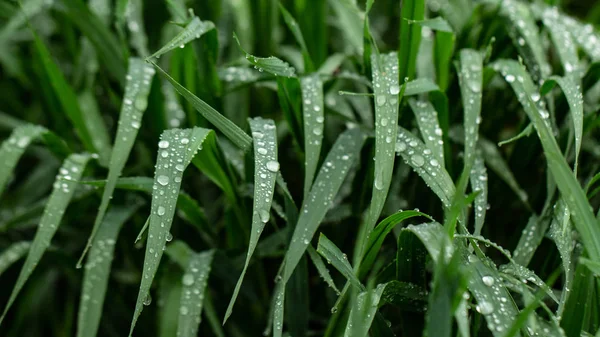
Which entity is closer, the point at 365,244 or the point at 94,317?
the point at 365,244

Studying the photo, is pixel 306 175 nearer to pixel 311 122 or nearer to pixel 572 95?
pixel 311 122

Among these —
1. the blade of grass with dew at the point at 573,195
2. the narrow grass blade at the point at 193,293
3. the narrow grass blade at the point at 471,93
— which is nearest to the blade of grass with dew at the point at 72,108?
the narrow grass blade at the point at 193,293

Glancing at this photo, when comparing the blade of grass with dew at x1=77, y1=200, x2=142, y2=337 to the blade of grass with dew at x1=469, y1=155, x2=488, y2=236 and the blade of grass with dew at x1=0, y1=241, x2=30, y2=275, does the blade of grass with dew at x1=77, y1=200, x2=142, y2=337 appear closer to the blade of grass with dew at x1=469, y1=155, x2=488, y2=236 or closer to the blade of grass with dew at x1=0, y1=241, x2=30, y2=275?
the blade of grass with dew at x1=0, y1=241, x2=30, y2=275

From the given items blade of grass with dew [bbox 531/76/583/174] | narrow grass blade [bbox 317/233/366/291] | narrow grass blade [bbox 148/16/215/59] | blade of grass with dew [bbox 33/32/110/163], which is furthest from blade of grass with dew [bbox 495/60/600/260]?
blade of grass with dew [bbox 33/32/110/163]

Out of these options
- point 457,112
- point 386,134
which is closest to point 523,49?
point 457,112

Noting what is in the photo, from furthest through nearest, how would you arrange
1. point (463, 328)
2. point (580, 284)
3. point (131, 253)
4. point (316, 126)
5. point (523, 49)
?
point (131, 253) → point (523, 49) → point (316, 126) → point (580, 284) → point (463, 328)

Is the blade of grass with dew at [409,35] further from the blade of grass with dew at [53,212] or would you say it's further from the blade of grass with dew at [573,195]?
the blade of grass with dew at [53,212]

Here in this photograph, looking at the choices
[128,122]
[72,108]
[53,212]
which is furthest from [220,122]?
[72,108]

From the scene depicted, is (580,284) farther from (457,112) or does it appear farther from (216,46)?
(216,46)
